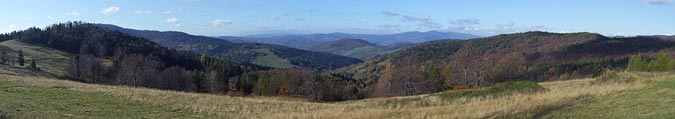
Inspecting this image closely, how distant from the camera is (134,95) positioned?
1099 inches

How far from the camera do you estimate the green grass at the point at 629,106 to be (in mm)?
13859

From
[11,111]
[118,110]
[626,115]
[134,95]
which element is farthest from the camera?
[134,95]

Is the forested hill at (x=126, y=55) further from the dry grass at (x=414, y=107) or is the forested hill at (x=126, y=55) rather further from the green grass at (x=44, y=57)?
the dry grass at (x=414, y=107)

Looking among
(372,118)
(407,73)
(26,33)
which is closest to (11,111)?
(372,118)

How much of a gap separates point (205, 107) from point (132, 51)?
16093cm

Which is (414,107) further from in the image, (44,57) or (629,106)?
(44,57)

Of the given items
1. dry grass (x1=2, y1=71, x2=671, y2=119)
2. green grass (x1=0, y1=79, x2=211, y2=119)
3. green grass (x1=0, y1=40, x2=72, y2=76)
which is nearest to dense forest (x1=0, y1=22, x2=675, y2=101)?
green grass (x1=0, y1=40, x2=72, y2=76)

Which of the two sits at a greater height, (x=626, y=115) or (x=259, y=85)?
(x=626, y=115)

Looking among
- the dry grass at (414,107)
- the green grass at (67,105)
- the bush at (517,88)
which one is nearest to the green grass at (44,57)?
the green grass at (67,105)

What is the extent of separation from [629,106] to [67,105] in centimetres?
2048

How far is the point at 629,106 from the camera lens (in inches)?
608

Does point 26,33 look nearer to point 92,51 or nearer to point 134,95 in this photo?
point 92,51

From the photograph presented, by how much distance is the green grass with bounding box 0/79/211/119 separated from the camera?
19.2 metres

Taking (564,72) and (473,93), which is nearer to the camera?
(473,93)
